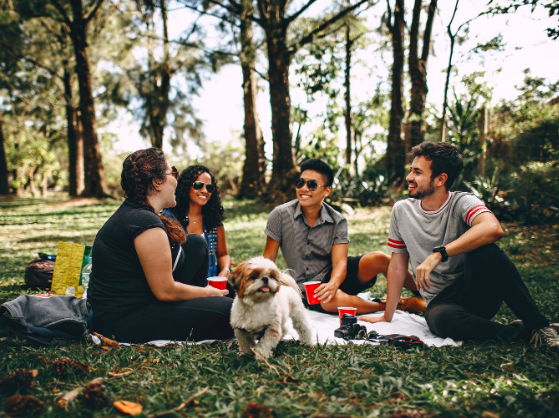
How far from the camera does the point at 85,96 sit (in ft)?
56.4

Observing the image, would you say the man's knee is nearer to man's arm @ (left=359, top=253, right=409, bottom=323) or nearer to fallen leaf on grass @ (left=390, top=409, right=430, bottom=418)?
man's arm @ (left=359, top=253, right=409, bottom=323)

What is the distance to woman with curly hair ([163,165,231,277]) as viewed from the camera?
4430mm

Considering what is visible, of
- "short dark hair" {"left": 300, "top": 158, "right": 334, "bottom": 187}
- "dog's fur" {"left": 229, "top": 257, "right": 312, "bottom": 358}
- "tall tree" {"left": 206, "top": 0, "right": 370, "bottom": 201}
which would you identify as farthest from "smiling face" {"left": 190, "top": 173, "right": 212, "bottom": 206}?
"tall tree" {"left": 206, "top": 0, "right": 370, "bottom": 201}

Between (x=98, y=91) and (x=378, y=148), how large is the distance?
25.5m

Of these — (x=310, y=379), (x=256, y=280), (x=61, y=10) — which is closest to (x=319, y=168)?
(x=256, y=280)

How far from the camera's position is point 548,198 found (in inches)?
341

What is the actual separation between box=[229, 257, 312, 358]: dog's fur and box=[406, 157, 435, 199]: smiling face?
1.53m

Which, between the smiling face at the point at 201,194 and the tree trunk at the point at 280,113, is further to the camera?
the tree trunk at the point at 280,113

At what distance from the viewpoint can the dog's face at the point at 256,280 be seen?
2.65m

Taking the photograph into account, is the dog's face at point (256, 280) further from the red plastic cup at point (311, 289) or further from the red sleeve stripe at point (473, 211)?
the red sleeve stripe at point (473, 211)

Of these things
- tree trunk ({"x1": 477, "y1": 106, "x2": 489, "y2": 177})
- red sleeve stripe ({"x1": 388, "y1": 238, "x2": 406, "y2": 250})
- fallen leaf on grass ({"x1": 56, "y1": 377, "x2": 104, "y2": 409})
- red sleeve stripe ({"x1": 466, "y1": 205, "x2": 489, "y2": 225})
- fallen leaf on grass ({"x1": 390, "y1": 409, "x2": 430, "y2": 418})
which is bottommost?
fallen leaf on grass ({"x1": 390, "y1": 409, "x2": 430, "y2": 418})

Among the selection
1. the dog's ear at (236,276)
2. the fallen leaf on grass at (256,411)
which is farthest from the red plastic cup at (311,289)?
the fallen leaf on grass at (256,411)

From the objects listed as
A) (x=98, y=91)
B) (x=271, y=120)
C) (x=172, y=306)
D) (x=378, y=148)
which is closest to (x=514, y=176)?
(x=271, y=120)

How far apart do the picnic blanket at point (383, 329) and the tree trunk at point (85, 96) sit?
16.2 m
